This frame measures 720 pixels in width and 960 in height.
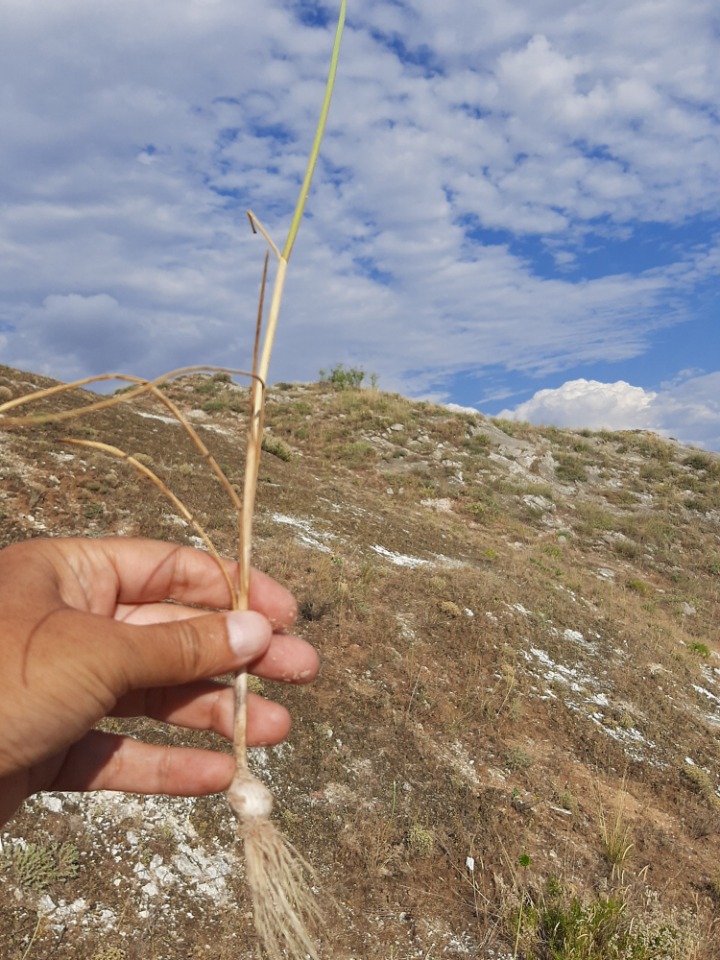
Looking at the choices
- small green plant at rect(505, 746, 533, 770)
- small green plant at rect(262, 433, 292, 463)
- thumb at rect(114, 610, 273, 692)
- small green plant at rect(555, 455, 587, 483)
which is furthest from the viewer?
small green plant at rect(555, 455, 587, 483)

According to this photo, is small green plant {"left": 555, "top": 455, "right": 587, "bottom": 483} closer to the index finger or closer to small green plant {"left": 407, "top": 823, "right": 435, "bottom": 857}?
small green plant {"left": 407, "top": 823, "right": 435, "bottom": 857}

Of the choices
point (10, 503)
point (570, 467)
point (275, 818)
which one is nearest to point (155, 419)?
point (10, 503)

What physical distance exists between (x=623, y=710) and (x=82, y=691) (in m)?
8.82

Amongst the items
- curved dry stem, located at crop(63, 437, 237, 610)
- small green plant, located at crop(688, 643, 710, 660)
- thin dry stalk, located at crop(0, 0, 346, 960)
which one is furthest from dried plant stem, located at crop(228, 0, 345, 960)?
small green plant, located at crop(688, 643, 710, 660)

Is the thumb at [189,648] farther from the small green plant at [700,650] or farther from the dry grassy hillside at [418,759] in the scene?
the small green plant at [700,650]

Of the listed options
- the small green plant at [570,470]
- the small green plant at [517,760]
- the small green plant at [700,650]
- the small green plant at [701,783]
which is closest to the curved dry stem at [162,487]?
the small green plant at [517,760]

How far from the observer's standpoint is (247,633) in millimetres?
2078

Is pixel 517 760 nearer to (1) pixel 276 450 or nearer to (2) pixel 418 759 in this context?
(2) pixel 418 759

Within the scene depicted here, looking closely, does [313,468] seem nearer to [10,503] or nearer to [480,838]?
[10,503]

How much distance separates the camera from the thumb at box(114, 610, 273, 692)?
5.97 feet

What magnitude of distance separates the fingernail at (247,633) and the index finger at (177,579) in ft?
0.92

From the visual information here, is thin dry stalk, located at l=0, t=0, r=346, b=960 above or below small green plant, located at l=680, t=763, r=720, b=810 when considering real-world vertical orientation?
above

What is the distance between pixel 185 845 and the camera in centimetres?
489

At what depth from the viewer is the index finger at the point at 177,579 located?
94.5 inches
